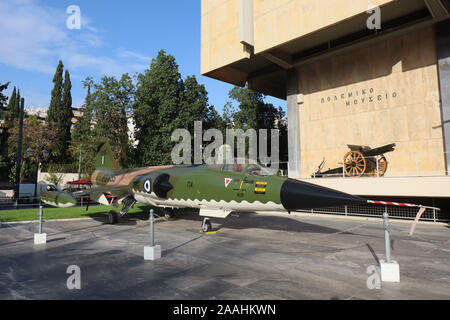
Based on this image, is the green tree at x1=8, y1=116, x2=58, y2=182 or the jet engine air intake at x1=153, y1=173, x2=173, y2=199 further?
the green tree at x1=8, y1=116, x2=58, y2=182

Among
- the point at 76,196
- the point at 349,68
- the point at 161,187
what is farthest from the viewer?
the point at 349,68

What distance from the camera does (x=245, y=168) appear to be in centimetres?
933

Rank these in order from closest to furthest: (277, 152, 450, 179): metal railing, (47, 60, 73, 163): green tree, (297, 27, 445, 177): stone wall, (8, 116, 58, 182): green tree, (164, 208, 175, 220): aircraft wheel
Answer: (277, 152, 450, 179): metal railing
(297, 27, 445, 177): stone wall
(164, 208, 175, 220): aircraft wheel
(8, 116, 58, 182): green tree
(47, 60, 73, 163): green tree

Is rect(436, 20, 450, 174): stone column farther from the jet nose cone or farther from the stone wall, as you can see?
the jet nose cone

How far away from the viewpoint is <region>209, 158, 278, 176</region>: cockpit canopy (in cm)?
884

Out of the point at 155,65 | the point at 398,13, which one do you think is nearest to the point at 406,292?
the point at 398,13

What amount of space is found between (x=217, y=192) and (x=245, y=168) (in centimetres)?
135

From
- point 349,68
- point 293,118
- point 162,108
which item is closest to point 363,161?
point 293,118

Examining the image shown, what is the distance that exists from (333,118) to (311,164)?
359 cm

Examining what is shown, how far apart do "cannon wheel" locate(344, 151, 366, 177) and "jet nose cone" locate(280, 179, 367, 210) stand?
28.6 ft

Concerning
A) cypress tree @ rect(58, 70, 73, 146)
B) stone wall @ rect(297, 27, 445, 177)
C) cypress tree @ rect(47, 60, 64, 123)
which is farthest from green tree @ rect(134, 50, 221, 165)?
cypress tree @ rect(47, 60, 64, 123)

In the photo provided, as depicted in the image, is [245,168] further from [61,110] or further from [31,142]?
[61,110]

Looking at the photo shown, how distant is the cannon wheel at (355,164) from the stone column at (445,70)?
391 cm

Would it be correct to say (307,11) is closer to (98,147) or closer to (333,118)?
(333,118)
